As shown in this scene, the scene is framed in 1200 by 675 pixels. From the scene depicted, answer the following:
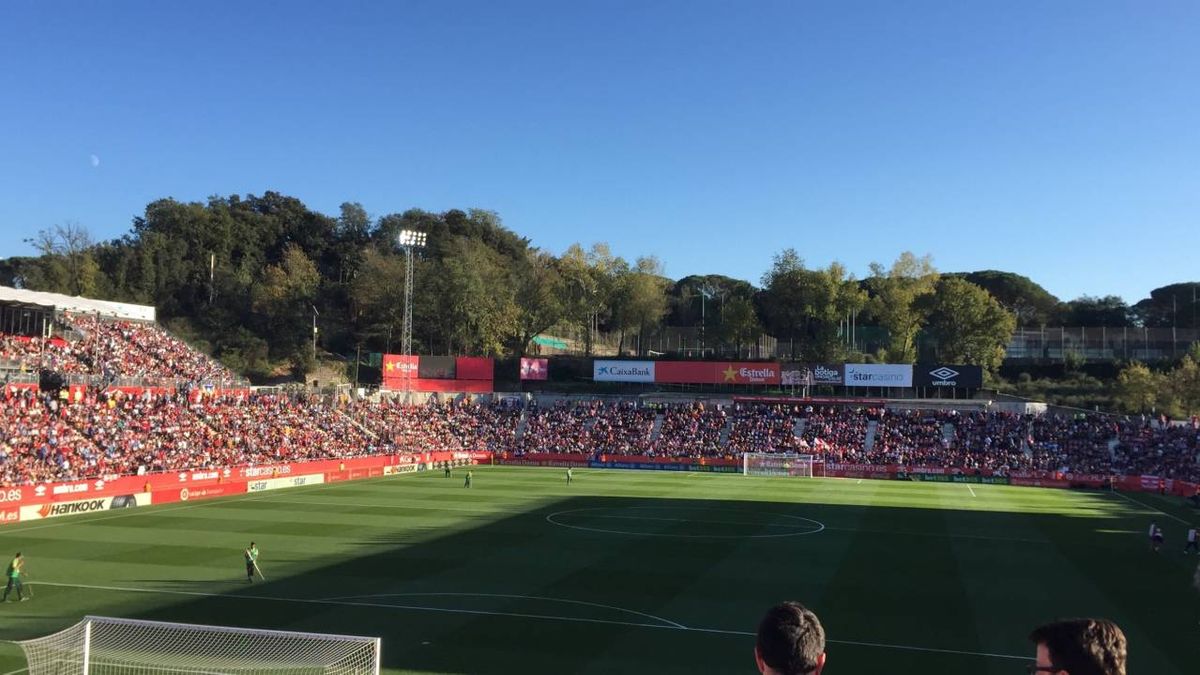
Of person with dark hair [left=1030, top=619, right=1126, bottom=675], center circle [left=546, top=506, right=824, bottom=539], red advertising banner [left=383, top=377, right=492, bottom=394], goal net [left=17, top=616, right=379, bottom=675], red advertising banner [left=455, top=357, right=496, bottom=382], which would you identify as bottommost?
center circle [left=546, top=506, right=824, bottom=539]

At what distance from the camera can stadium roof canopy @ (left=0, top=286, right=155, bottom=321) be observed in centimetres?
5535

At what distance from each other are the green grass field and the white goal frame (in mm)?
19814

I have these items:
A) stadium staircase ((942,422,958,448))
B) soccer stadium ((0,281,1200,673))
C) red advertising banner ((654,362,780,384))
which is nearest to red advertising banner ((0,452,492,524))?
soccer stadium ((0,281,1200,673))

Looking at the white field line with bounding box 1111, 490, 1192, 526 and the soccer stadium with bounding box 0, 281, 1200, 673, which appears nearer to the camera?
the soccer stadium with bounding box 0, 281, 1200, 673

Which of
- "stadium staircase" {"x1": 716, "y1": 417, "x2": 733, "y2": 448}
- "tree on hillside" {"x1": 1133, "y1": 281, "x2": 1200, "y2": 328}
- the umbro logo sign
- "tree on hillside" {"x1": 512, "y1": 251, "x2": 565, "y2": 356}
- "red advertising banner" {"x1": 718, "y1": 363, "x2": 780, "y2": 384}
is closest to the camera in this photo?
"stadium staircase" {"x1": 716, "y1": 417, "x2": 733, "y2": 448}

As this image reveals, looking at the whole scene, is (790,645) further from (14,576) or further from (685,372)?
(685,372)

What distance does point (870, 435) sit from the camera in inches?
2815

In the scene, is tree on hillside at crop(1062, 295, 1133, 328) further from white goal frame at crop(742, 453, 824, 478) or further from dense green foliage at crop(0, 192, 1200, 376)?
white goal frame at crop(742, 453, 824, 478)

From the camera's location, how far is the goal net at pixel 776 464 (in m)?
66.1

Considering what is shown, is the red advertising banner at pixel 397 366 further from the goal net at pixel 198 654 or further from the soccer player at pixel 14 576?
the goal net at pixel 198 654

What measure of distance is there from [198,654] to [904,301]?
8764 centimetres

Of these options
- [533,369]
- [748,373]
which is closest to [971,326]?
[748,373]

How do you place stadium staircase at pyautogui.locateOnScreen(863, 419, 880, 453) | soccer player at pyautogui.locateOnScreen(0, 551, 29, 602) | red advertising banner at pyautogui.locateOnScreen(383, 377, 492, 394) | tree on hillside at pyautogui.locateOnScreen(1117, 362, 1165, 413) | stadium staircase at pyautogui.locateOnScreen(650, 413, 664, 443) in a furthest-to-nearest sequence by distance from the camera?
red advertising banner at pyautogui.locateOnScreen(383, 377, 492, 394) < tree on hillside at pyautogui.locateOnScreen(1117, 362, 1165, 413) < stadium staircase at pyautogui.locateOnScreen(650, 413, 664, 443) < stadium staircase at pyautogui.locateOnScreen(863, 419, 880, 453) < soccer player at pyautogui.locateOnScreen(0, 551, 29, 602)

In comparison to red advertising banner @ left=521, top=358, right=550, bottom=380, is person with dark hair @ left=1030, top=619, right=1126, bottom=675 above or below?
below
